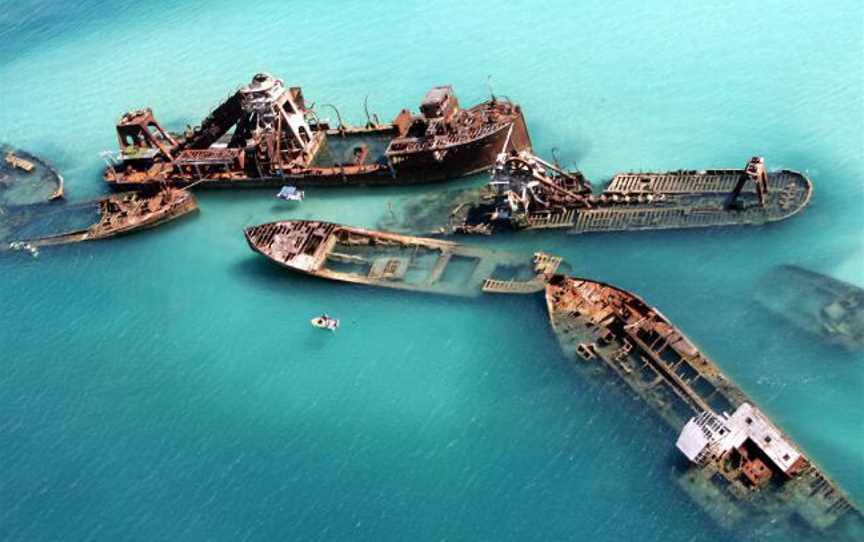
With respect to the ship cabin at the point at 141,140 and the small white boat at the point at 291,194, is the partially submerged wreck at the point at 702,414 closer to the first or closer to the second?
the small white boat at the point at 291,194

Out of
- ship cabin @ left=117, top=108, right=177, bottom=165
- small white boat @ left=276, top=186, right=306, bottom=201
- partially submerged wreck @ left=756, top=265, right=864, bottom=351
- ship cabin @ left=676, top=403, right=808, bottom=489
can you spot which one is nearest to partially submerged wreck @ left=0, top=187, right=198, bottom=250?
ship cabin @ left=117, top=108, right=177, bottom=165

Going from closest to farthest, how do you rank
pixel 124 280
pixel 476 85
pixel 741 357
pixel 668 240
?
pixel 741 357 < pixel 668 240 < pixel 124 280 < pixel 476 85

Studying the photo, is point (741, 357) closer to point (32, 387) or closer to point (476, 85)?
point (476, 85)

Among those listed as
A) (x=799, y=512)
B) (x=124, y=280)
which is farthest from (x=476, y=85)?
(x=799, y=512)

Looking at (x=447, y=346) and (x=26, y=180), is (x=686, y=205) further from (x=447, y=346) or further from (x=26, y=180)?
(x=26, y=180)

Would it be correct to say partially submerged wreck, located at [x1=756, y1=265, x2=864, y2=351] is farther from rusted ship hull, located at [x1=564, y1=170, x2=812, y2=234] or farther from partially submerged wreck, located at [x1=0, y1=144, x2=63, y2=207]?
partially submerged wreck, located at [x1=0, y1=144, x2=63, y2=207]

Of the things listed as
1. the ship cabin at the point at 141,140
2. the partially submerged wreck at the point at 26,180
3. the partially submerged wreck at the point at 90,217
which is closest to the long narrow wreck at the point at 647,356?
the partially submerged wreck at the point at 90,217
